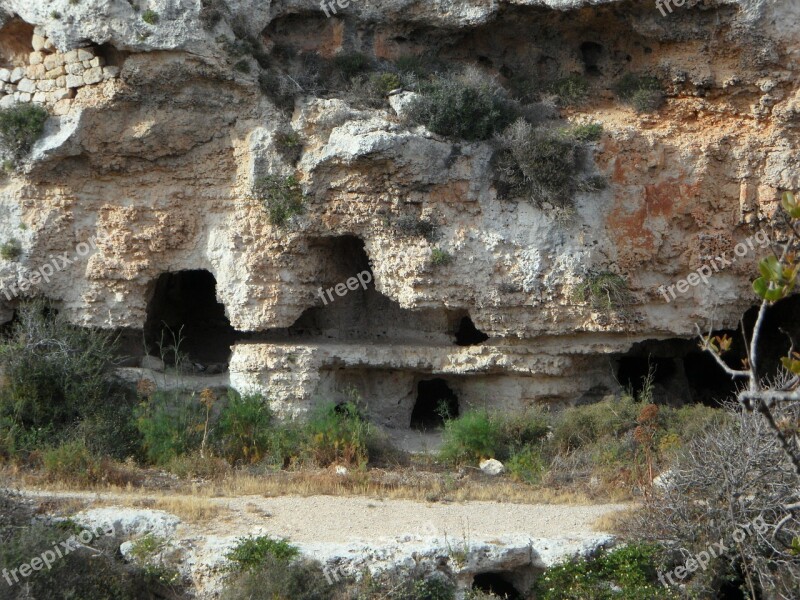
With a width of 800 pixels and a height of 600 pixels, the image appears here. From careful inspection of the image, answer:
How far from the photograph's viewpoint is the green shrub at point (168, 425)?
1223cm

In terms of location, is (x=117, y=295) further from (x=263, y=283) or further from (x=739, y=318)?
(x=739, y=318)

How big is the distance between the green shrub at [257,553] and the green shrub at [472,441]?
156 inches

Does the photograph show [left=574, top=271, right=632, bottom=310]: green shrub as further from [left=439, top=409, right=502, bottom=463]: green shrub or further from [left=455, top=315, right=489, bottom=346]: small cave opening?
[left=455, top=315, right=489, bottom=346]: small cave opening

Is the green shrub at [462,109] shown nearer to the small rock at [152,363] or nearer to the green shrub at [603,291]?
the green shrub at [603,291]

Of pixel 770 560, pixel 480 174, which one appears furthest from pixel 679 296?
pixel 770 560

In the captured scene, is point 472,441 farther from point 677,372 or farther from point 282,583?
point 282,583

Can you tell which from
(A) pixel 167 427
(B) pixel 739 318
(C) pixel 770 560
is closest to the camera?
(C) pixel 770 560

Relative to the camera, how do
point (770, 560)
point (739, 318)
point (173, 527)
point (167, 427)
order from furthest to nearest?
point (739, 318), point (167, 427), point (173, 527), point (770, 560)

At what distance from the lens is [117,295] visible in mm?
13656

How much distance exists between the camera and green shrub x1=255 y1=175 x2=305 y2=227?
13.1 m

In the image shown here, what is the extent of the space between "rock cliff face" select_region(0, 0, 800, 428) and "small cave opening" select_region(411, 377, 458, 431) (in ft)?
2.87

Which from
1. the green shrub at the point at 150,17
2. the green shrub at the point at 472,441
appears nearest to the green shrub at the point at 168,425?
the green shrub at the point at 472,441

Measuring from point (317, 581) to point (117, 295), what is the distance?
6.57 meters

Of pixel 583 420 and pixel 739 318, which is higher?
pixel 739 318
